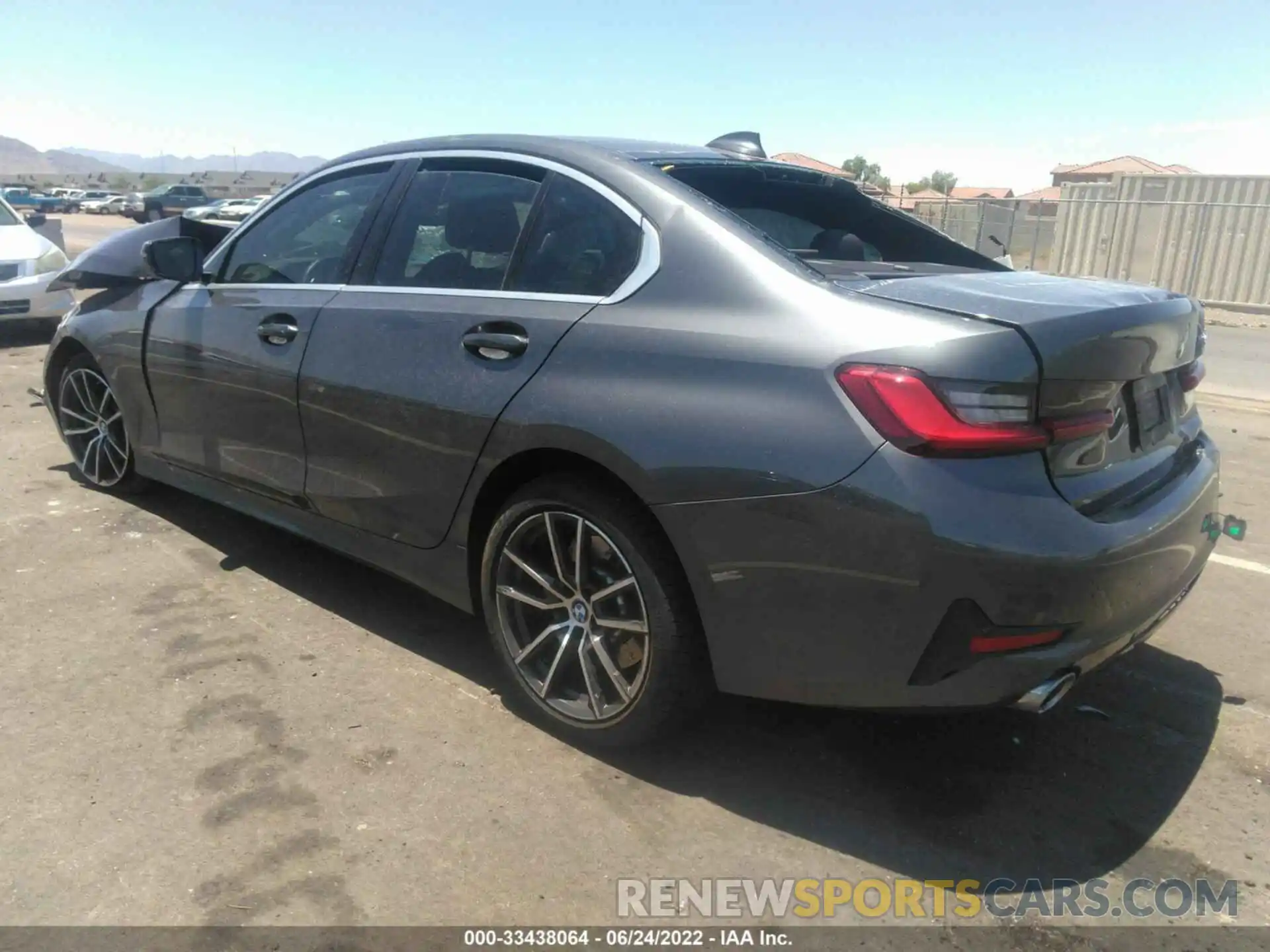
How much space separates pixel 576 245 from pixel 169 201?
49.0 metres

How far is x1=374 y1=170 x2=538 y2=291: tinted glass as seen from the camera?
3098mm

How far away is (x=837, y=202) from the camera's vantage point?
137 inches

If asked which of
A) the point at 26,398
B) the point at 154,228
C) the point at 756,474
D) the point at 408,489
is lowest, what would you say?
the point at 26,398

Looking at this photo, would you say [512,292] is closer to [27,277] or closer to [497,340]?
[497,340]

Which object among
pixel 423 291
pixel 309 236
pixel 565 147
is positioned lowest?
pixel 423 291

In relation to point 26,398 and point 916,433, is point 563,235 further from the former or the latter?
point 26,398

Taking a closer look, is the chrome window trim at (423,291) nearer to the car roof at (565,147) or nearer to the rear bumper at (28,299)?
the car roof at (565,147)

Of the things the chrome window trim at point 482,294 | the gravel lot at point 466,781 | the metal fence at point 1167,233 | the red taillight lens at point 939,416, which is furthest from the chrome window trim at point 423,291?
the metal fence at point 1167,233

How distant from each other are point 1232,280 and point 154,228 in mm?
19860

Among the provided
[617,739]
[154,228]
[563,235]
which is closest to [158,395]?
[154,228]

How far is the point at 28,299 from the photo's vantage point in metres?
9.66

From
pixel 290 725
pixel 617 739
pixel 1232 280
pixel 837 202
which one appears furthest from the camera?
pixel 1232 280

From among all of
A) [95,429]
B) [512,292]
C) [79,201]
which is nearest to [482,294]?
[512,292]

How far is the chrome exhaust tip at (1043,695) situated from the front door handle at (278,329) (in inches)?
104
